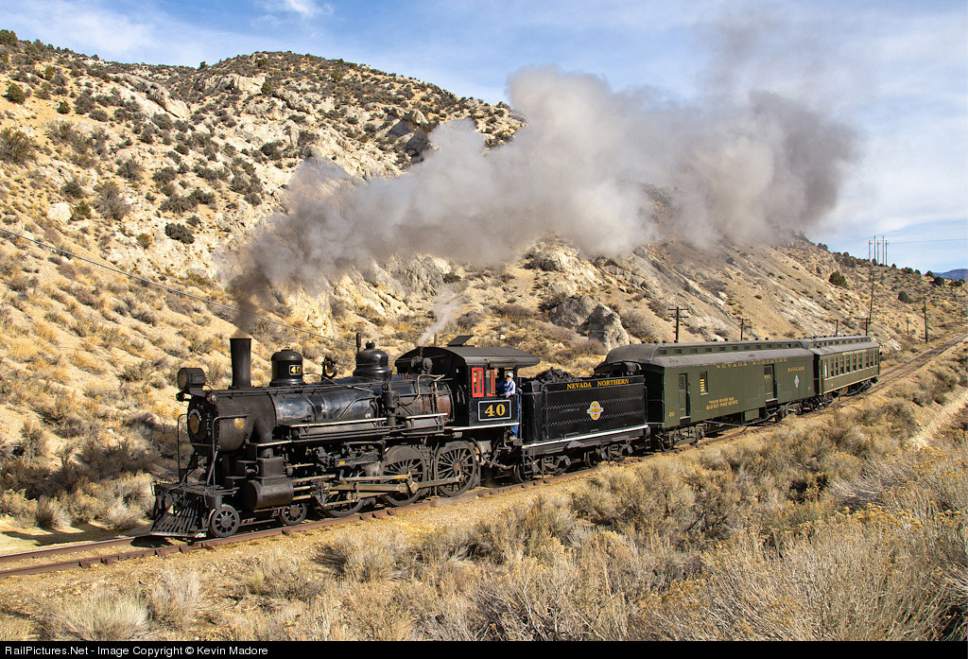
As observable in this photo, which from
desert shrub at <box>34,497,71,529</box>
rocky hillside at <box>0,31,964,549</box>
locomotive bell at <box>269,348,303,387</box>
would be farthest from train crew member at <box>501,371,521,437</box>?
desert shrub at <box>34,497,71,529</box>

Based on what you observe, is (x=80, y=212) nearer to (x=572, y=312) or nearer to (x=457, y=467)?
(x=457, y=467)

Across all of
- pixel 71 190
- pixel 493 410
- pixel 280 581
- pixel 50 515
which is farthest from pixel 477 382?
pixel 71 190

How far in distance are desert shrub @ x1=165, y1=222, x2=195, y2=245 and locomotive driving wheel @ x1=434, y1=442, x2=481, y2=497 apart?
76.4 feet

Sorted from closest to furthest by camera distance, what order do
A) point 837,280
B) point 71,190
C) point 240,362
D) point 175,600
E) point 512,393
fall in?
1. point 175,600
2. point 240,362
3. point 512,393
4. point 71,190
5. point 837,280

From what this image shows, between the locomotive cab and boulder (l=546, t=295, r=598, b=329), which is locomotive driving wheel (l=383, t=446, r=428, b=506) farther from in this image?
boulder (l=546, t=295, r=598, b=329)

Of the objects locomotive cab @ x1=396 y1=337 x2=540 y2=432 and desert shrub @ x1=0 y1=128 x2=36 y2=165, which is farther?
desert shrub @ x1=0 y1=128 x2=36 y2=165

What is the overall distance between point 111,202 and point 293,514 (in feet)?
84.5

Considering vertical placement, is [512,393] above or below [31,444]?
above

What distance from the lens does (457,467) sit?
1473 cm

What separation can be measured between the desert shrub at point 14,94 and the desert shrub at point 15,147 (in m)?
3.76

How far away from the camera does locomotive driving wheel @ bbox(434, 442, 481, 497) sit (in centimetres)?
1451

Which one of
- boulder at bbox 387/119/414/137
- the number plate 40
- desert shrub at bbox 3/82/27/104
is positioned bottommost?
the number plate 40

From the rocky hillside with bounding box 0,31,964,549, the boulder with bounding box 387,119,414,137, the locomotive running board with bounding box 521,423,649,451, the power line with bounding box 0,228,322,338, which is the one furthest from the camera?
the boulder with bounding box 387,119,414,137
